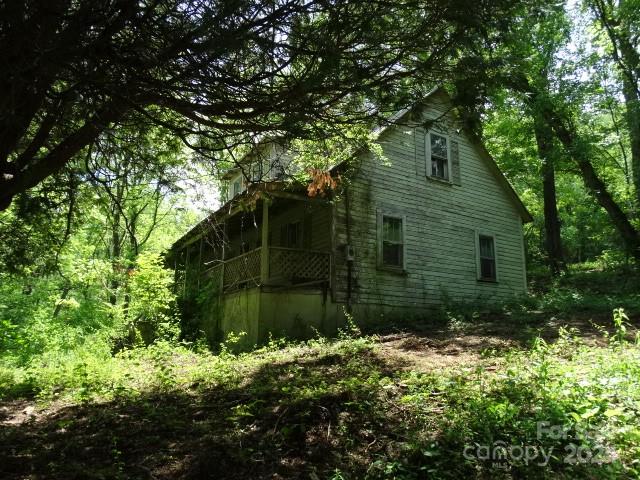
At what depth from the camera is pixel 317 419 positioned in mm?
5160

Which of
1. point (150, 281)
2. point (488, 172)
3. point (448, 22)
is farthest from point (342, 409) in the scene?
point (488, 172)

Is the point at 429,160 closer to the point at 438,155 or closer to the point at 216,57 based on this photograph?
the point at 438,155

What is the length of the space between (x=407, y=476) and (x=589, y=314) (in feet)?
30.6

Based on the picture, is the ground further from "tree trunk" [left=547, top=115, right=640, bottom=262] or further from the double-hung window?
"tree trunk" [left=547, top=115, right=640, bottom=262]

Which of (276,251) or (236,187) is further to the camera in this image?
(236,187)

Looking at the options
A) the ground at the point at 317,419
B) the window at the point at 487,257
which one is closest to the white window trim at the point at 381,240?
the window at the point at 487,257

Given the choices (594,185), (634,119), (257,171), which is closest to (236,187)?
(257,171)

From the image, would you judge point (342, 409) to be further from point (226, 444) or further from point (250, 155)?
point (250, 155)

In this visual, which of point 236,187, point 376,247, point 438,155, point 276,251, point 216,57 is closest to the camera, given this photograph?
point 216,57

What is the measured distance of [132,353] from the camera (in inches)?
433

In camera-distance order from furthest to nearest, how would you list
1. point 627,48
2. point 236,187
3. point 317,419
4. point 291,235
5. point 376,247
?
1. point 236,187
2. point 627,48
3. point 291,235
4. point 376,247
5. point 317,419

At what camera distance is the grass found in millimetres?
4051

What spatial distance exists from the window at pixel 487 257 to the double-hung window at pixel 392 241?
3.41 m

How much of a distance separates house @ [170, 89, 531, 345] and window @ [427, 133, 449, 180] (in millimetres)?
39
